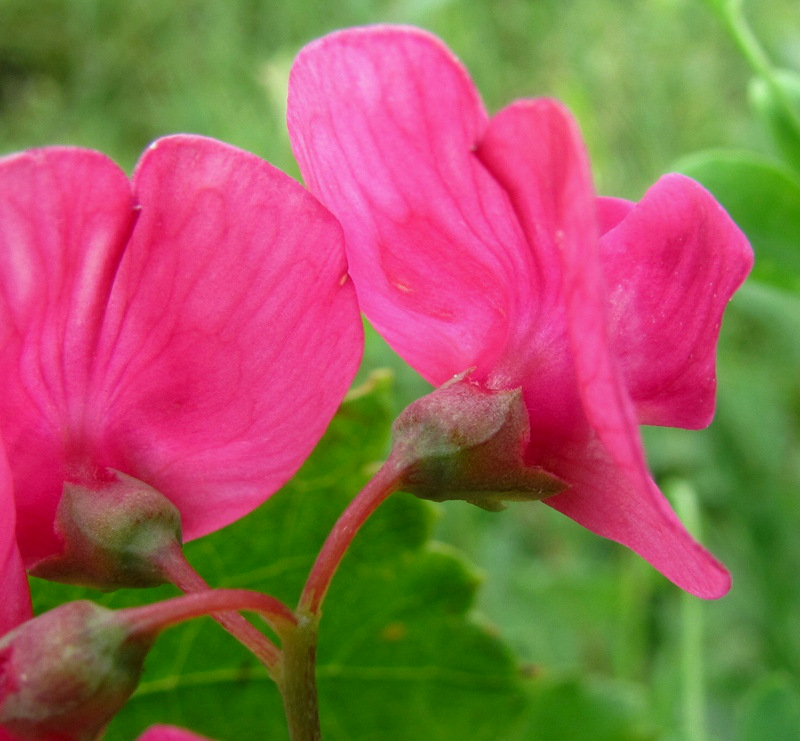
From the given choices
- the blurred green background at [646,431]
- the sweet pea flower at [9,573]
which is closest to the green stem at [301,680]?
the sweet pea flower at [9,573]

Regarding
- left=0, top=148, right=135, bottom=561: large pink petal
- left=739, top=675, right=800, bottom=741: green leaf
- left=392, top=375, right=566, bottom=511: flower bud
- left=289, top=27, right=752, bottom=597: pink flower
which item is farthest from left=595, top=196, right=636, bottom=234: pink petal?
left=739, top=675, right=800, bottom=741: green leaf

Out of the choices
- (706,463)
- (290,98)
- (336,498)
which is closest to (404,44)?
(290,98)

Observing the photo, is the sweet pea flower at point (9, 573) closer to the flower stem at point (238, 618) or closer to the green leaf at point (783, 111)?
the flower stem at point (238, 618)

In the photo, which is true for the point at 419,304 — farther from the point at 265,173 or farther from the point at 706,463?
the point at 706,463

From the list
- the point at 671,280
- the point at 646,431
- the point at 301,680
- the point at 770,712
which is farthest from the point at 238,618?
the point at 646,431

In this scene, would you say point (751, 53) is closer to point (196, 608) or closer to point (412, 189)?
point (412, 189)

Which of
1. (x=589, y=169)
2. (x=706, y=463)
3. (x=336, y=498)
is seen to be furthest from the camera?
(x=706, y=463)

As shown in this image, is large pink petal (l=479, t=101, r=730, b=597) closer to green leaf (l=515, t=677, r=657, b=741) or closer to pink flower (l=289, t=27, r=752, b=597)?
pink flower (l=289, t=27, r=752, b=597)
